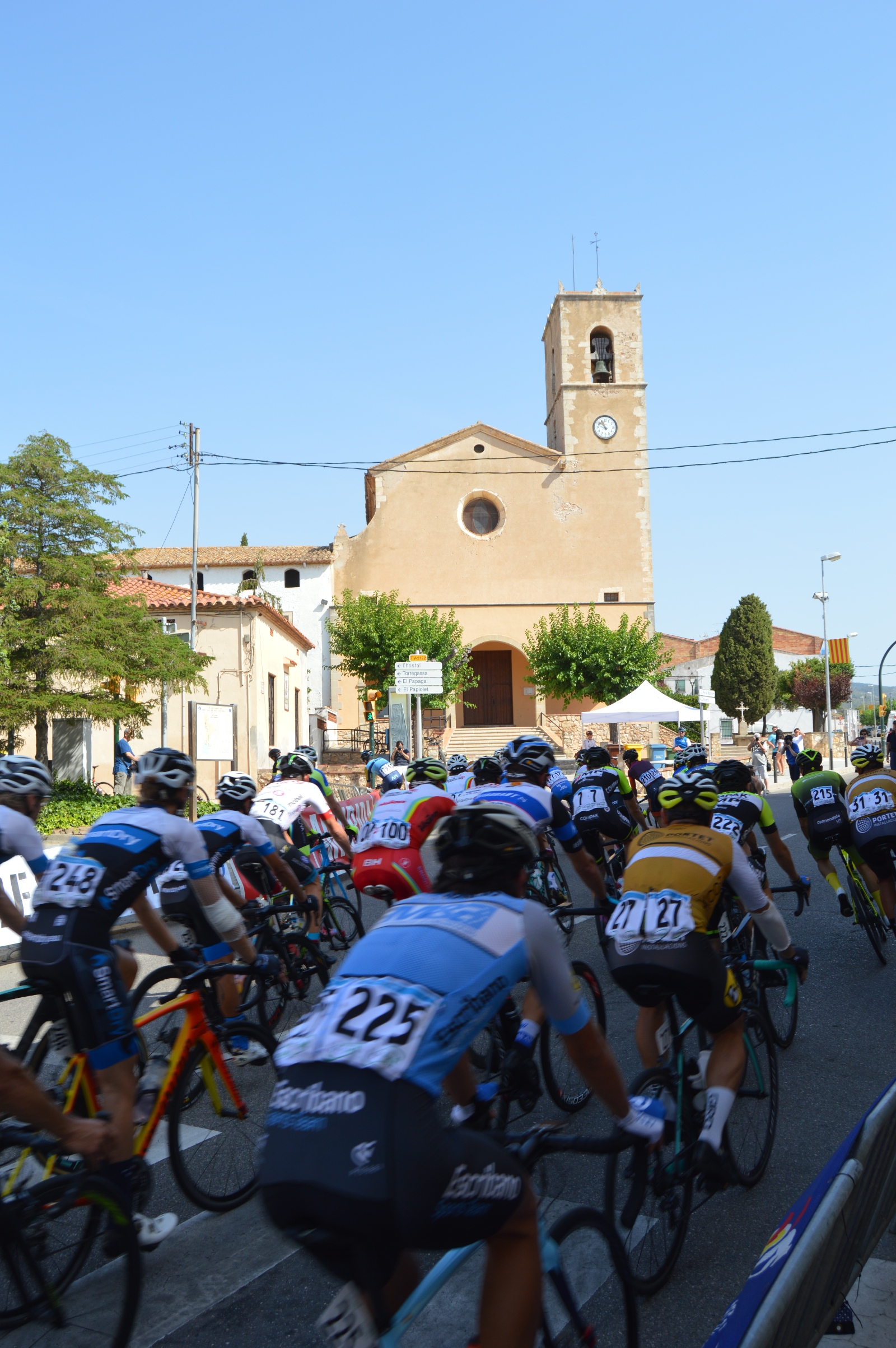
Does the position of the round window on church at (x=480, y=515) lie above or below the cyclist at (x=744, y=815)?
above

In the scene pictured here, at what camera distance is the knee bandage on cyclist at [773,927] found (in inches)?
176

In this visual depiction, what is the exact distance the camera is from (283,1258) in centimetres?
372

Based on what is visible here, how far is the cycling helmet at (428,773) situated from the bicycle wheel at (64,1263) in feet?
15.9

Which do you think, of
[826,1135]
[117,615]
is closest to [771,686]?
[117,615]

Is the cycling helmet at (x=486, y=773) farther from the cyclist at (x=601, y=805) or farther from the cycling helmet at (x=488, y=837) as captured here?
the cycling helmet at (x=488, y=837)

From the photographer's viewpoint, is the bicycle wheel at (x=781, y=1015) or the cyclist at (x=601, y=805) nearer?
the bicycle wheel at (x=781, y=1015)

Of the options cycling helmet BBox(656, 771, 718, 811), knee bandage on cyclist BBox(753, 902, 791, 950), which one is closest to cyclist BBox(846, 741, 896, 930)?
knee bandage on cyclist BBox(753, 902, 791, 950)

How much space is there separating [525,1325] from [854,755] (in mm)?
7127

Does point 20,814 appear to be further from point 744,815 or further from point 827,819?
point 827,819

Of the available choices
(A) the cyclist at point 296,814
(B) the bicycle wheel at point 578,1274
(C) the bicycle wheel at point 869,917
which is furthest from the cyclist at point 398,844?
(C) the bicycle wheel at point 869,917

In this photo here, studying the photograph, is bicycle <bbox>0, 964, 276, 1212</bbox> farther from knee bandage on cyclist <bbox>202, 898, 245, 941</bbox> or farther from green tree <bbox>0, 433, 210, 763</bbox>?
green tree <bbox>0, 433, 210, 763</bbox>

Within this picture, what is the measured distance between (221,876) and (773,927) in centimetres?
313

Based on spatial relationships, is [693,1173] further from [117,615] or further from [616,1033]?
[117,615]

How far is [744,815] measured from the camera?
21.4ft
